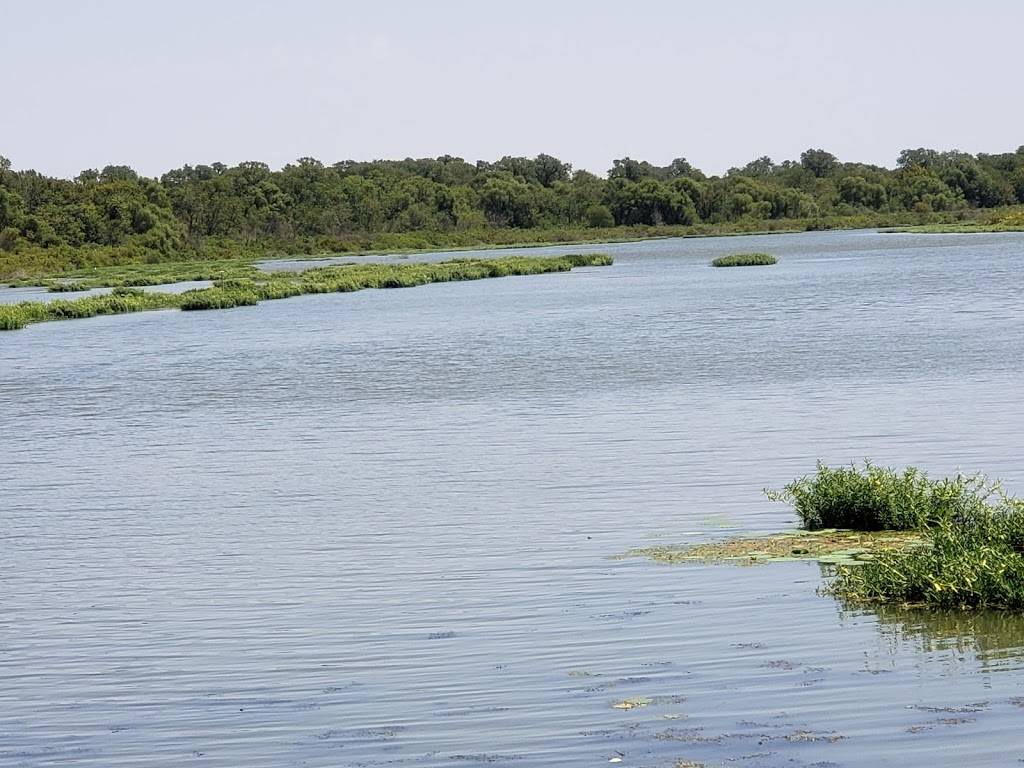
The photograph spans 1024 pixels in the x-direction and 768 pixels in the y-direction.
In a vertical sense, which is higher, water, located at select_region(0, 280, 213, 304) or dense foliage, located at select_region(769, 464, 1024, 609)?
water, located at select_region(0, 280, 213, 304)

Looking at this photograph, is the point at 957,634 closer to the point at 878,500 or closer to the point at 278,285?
the point at 878,500

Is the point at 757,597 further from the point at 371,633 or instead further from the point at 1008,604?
the point at 371,633

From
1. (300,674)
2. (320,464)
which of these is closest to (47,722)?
(300,674)

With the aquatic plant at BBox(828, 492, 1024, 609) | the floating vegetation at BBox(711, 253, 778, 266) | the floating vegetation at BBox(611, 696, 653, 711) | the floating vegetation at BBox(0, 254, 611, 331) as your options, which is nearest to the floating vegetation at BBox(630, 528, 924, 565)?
the aquatic plant at BBox(828, 492, 1024, 609)

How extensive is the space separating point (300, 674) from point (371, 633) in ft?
4.26

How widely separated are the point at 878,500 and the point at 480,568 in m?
4.12

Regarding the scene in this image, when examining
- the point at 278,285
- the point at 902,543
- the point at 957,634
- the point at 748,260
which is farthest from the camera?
the point at 748,260

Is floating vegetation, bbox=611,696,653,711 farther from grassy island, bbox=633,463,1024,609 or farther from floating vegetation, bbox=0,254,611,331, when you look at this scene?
floating vegetation, bbox=0,254,611,331

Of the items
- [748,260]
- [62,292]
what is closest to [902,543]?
[62,292]

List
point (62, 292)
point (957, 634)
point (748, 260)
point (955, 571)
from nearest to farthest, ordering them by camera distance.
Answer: point (957, 634)
point (955, 571)
point (62, 292)
point (748, 260)

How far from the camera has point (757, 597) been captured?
1293cm

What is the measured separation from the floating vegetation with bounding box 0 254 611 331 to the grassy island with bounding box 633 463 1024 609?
182ft

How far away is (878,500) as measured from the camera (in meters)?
15.2

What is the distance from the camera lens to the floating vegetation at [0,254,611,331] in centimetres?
7194
